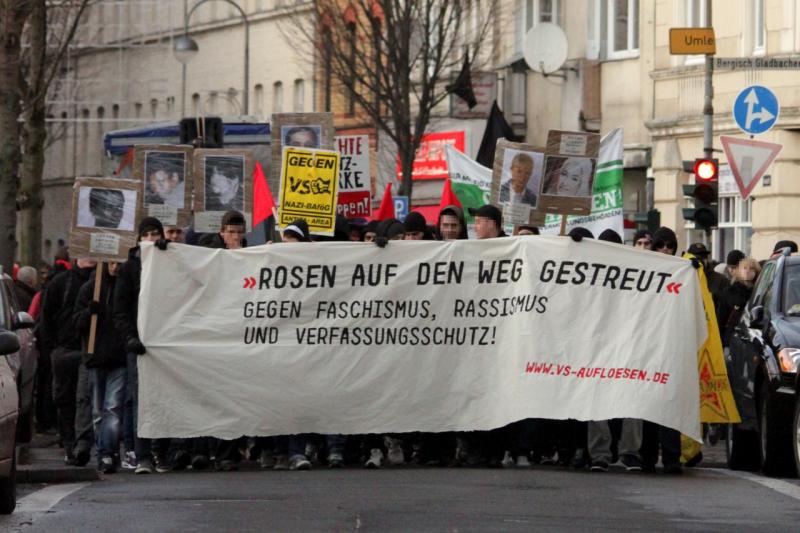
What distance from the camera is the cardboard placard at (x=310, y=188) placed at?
20.5m

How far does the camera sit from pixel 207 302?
18.0m

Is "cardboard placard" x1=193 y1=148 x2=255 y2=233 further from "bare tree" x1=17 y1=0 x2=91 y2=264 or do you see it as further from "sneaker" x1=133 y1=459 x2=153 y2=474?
"bare tree" x1=17 y1=0 x2=91 y2=264

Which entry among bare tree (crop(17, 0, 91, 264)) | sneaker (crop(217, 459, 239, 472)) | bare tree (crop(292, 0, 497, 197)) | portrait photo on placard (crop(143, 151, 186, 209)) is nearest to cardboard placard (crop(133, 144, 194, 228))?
portrait photo on placard (crop(143, 151, 186, 209))

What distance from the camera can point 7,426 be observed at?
45.9 feet

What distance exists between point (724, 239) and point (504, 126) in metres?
8.08

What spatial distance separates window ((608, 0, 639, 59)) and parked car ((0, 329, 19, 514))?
28128 millimetres

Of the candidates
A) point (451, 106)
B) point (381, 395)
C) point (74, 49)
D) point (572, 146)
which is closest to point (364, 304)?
point (381, 395)

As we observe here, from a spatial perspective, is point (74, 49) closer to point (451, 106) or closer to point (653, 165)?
point (451, 106)

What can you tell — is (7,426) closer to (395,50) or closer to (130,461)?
(130,461)

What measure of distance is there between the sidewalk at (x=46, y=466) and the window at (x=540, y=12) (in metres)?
21.7

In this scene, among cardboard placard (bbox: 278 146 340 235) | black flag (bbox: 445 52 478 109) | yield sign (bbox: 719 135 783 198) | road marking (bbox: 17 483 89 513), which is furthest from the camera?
black flag (bbox: 445 52 478 109)

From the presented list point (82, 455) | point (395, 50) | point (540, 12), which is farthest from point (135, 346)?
point (540, 12)

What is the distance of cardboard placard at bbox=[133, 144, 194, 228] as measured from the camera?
64.7 feet

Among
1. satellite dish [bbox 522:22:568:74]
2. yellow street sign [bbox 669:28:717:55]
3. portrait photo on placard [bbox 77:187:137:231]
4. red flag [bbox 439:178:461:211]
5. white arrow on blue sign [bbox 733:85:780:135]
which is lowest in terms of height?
portrait photo on placard [bbox 77:187:137:231]
